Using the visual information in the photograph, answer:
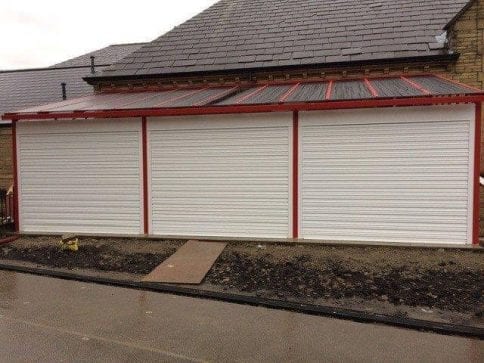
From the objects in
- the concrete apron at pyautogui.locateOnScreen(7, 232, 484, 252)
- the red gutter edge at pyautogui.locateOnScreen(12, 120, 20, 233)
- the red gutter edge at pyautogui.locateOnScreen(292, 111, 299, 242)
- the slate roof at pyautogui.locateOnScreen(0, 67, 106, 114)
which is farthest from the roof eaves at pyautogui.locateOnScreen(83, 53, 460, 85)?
the slate roof at pyautogui.locateOnScreen(0, 67, 106, 114)

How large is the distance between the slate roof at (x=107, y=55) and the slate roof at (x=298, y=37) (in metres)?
7.25

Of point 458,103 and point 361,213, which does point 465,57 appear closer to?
point 458,103

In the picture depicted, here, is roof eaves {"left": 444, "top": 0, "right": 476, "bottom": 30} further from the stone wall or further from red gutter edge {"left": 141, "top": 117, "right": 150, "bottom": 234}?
red gutter edge {"left": 141, "top": 117, "right": 150, "bottom": 234}

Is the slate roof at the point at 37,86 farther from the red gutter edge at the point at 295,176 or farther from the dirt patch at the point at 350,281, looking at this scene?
the dirt patch at the point at 350,281

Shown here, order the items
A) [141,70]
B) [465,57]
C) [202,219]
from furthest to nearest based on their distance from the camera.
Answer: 1. [141,70]
2. [465,57]
3. [202,219]

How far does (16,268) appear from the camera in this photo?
7027 millimetres

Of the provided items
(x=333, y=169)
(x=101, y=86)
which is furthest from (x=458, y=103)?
(x=101, y=86)

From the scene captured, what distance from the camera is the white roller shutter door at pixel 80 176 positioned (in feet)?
30.5

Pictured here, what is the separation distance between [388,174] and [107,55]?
57.2ft

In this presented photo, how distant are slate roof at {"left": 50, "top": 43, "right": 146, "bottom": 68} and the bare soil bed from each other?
13.4 metres

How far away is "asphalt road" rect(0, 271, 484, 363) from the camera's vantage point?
393 cm

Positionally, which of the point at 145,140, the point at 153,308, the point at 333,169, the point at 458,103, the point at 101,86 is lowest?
the point at 153,308

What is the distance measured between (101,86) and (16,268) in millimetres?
7187

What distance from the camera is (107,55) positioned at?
2114 cm
